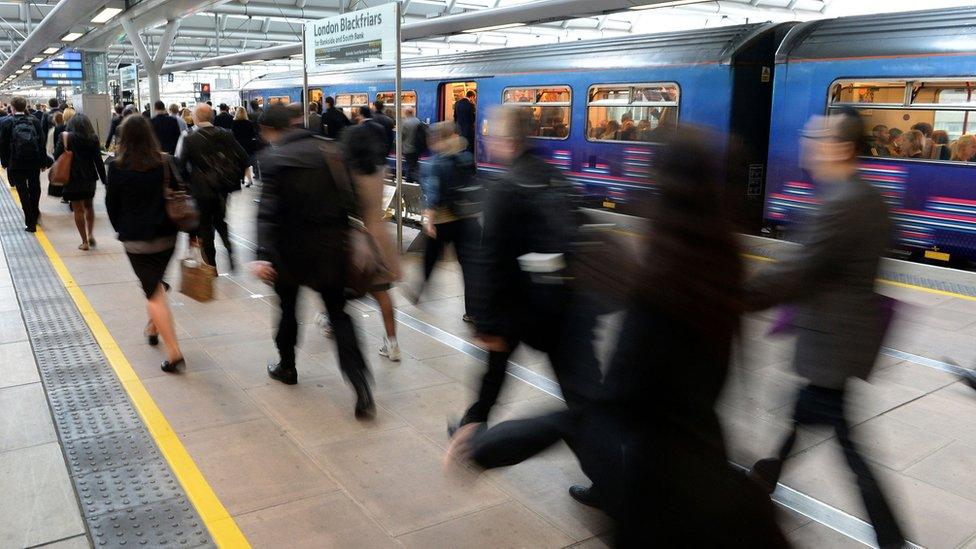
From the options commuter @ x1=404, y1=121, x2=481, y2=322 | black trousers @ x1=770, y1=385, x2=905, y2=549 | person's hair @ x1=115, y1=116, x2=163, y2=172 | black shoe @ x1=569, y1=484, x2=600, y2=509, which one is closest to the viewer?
black trousers @ x1=770, y1=385, x2=905, y2=549

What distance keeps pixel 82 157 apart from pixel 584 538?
764 centimetres

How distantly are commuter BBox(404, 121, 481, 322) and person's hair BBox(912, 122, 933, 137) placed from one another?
510cm

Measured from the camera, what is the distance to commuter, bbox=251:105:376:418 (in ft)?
12.6

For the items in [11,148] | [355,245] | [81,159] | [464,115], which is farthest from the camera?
[464,115]

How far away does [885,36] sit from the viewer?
7.76 meters

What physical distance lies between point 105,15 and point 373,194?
47.1 ft

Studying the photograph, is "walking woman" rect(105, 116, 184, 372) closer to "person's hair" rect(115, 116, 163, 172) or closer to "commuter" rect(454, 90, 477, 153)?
"person's hair" rect(115, 116, 163, 172)

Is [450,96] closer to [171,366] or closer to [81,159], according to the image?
[81,159]

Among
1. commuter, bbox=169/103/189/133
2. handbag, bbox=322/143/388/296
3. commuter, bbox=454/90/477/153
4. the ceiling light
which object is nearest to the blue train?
commuter, bbox=454/90/477/153

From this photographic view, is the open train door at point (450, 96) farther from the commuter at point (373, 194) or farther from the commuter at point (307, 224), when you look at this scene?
the commuter at point (307, 224)

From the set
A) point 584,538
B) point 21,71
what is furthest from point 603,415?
point 21,71

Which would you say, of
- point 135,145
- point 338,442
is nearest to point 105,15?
point 135,145

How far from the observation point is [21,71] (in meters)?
33.2

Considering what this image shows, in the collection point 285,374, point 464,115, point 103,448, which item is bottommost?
point 103,448
